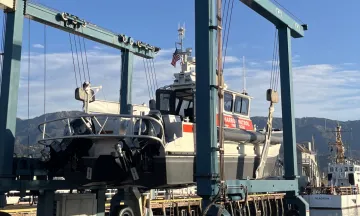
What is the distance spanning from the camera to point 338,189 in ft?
118

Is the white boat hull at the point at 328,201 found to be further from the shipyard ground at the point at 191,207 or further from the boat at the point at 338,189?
the shipyard ground at the point at 191,207

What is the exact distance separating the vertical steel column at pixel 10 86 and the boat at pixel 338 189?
27773mm

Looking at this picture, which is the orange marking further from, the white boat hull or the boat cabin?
the boat cabin

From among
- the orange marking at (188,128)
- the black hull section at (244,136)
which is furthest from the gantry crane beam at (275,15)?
the orange marking at (188,128)

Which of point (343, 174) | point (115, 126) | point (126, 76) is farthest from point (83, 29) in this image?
point (343, 174)

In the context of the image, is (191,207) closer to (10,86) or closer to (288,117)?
(288,117)

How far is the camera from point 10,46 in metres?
12.0

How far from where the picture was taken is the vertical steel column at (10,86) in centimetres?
1138

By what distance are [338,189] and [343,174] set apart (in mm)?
4858

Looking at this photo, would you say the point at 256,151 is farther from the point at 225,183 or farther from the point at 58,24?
the point at 58,24

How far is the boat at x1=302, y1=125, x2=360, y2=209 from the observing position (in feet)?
111

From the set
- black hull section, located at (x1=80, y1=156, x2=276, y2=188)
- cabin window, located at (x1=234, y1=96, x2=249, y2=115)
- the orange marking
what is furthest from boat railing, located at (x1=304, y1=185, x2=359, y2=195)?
the orange marking

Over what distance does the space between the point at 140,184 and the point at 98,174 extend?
3.40 ft

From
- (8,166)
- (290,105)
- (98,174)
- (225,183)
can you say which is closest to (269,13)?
(290,105)
